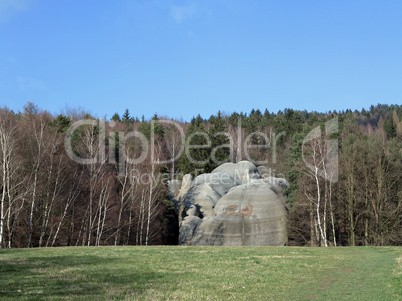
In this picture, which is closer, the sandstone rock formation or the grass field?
the grass field

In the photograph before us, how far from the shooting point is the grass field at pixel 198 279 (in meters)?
11.8

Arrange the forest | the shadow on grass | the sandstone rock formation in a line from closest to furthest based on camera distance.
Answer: the shadow on grass, the forest, the sandstone rock formation

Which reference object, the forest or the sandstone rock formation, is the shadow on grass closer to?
the forest

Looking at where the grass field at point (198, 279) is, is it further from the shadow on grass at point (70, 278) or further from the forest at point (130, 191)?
the forest at point (130, 191)

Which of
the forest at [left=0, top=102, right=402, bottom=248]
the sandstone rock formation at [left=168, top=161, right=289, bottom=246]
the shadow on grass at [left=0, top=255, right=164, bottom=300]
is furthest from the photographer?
the sandstone rock formation at [left=168, top=161, right=289, bottom=246]

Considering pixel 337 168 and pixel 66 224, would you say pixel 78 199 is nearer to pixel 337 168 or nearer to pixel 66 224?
pixel 66 224

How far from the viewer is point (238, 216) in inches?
1965

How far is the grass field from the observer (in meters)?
11.8

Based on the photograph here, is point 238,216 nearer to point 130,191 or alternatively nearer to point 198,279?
point 130,191

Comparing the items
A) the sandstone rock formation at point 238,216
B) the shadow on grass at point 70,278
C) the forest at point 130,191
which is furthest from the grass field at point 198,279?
the sandstone rock formation at point 238,216

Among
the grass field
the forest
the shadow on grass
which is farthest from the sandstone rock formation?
the shadow on grass

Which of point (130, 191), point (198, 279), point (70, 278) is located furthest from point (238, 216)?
point (70, 278)

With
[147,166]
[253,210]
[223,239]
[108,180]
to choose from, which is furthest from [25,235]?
[253,210]

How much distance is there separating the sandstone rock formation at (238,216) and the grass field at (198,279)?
27.8m
